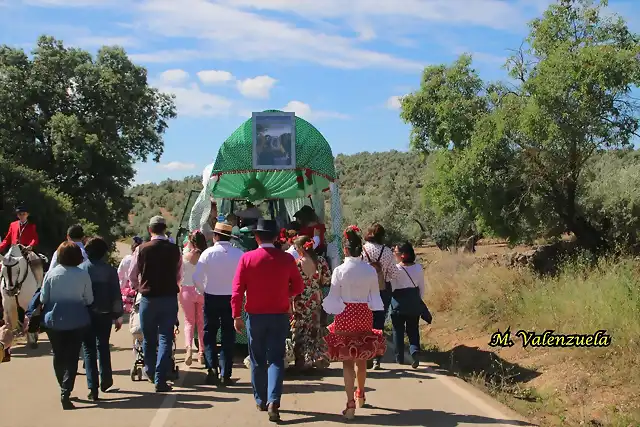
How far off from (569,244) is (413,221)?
2270 centimetres

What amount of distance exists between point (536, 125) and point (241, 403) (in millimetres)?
11724

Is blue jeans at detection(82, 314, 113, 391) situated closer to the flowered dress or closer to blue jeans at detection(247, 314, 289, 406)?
blue jeans at detection(247, 314, 289, 406)

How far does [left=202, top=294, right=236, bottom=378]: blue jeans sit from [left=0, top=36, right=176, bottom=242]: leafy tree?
22957 millimetres

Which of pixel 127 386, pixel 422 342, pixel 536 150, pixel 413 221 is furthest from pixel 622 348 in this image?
pixel 413 221

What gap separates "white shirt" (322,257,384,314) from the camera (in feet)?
26.1

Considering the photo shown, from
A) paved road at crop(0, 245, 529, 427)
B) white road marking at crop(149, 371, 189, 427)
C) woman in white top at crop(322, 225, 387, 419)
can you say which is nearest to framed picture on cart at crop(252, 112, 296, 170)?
paved road at crop(0, 245, 529, 427)

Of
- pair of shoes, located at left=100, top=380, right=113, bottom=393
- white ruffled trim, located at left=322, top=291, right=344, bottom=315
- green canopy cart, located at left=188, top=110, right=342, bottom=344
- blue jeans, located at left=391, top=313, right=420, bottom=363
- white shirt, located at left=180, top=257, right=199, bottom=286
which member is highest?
green canopy cart, located at left=188, top=110, right=342, bottom=344

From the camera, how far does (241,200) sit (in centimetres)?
1569

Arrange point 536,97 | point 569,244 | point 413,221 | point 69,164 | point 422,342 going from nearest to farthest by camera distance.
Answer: point 422,342 → point 536,97 → point 569,244 → point 69,164 → point 413,221

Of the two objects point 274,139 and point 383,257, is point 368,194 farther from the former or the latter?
point 383,257

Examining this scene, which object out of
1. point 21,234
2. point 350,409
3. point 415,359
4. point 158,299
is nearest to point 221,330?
point 158,299

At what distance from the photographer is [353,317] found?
315 inches

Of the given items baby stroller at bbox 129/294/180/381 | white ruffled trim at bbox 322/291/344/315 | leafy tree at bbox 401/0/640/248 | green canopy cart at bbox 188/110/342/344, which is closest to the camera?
white ruffled trim at bbox 322/291/344/315

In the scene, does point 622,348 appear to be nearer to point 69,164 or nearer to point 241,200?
point 241,200
